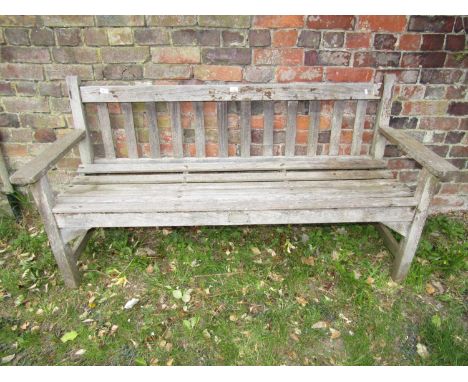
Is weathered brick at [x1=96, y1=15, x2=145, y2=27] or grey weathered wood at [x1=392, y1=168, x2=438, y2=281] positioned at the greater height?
weathered brick at [x1=96, y1=15, x2=145, y2=27]

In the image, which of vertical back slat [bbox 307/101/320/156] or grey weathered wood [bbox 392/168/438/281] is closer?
grey weathered wood [bbox 392/168/438/281]

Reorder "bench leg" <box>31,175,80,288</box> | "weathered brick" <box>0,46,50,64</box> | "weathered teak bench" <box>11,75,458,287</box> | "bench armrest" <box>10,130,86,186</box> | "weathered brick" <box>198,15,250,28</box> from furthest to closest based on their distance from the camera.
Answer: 1. "weathered brick" <box>0,46,50,64</box>
2. "weathered brick" <box>198,15,250,28</box>
3. "weathered teak bench" <box>11,75,458,287</box>
4. "bench leg" <box>31,175,80,288</box>
5. "bench armrest" <box>10,130,86,186</box>

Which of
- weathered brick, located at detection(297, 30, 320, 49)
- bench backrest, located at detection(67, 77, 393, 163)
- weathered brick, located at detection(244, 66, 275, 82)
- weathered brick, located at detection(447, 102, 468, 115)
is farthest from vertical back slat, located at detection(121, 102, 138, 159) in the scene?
weathered brick, located at detection(447, 102, 468, 115)

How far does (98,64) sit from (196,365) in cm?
208

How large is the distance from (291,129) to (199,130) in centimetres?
67

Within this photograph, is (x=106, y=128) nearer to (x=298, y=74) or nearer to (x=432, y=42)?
(x=298, y=74)

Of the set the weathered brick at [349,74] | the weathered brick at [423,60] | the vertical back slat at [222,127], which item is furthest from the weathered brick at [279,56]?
the weathered brick at [423,60]

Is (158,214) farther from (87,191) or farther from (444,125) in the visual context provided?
(444,125)

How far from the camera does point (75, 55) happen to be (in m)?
2.41

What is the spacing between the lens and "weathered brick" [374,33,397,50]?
237 cm

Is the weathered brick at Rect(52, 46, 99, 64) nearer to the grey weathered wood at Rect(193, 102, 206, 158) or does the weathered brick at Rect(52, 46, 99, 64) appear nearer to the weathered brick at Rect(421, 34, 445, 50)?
the grey weathered wood at Rect(193, 102, 206, 158)

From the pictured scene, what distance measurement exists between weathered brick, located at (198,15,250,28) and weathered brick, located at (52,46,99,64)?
78cm

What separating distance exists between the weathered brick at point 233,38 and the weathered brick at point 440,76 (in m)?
1.32

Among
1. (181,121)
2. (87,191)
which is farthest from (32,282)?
(181,121)
